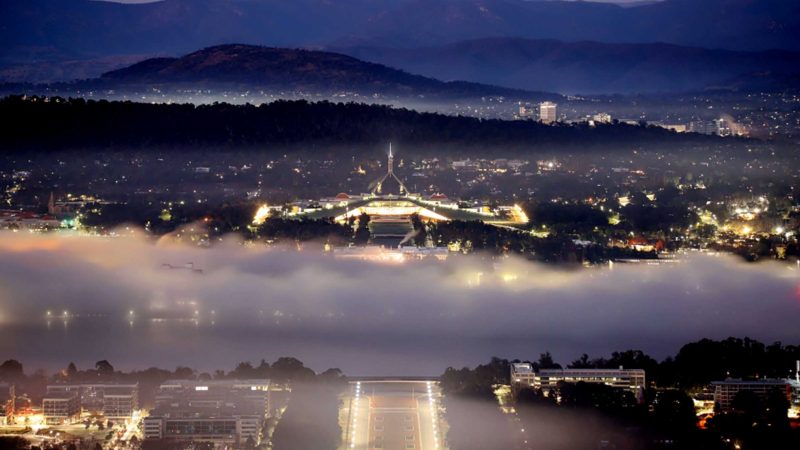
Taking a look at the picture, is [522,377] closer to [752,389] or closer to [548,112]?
[752,389]

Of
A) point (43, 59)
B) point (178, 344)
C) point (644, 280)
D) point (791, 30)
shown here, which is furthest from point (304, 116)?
point (791, 30)

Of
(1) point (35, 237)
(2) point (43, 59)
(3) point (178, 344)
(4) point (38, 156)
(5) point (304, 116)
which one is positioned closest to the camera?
(3) point (178, 344)

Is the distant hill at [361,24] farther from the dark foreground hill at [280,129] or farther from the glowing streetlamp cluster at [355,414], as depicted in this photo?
the glowing streetlamp cluster at [355,414]

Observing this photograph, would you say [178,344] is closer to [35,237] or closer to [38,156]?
[35,237]

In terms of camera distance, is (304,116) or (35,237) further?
(304,116)

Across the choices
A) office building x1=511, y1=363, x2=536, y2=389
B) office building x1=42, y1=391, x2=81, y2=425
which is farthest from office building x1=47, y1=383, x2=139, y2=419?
office building x1=511, y1=363, x2=536, y2=389

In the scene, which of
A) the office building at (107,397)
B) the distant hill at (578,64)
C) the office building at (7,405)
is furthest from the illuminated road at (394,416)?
the distant hill at (578,64)
